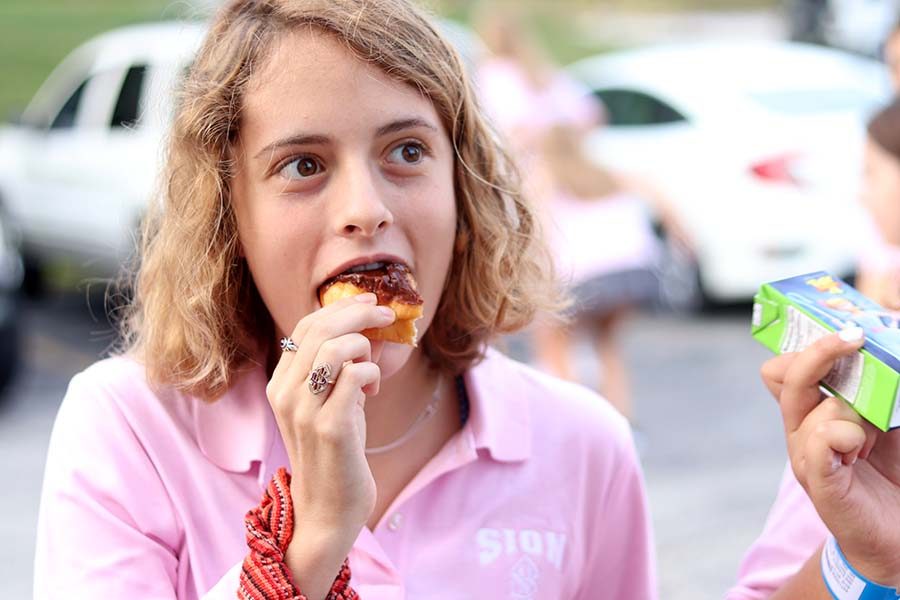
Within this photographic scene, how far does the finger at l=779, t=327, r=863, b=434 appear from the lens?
1686 millimetres

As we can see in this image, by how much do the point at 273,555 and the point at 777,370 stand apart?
2.57ft

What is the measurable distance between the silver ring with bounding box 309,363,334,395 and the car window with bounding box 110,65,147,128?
7.69m

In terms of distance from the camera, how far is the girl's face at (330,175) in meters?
1.83

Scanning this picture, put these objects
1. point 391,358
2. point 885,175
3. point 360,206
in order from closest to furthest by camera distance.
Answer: point 360,206 → point 391,358 → point 885,175

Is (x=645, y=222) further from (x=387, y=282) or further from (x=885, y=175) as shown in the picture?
(x=387, y=282)

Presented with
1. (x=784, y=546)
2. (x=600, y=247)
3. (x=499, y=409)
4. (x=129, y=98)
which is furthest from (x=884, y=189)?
(x=129, y=98)

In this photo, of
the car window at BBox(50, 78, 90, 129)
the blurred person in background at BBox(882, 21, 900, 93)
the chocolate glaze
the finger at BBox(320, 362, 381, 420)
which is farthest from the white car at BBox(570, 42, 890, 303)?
the finger at BBox(320, 362, 381, 420)

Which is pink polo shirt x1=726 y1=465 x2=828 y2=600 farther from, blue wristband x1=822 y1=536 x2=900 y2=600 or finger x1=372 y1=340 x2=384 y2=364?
finger x1=372 y1=340 x2=384 y2=364

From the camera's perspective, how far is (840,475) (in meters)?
1.75

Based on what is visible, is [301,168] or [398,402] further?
[398,402]

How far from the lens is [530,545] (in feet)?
6.62

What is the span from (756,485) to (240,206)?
4.83 metres

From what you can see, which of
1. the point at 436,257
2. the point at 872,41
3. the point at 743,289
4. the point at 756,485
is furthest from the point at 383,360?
the point at 872,41

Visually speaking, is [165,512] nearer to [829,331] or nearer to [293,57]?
[293,57]
